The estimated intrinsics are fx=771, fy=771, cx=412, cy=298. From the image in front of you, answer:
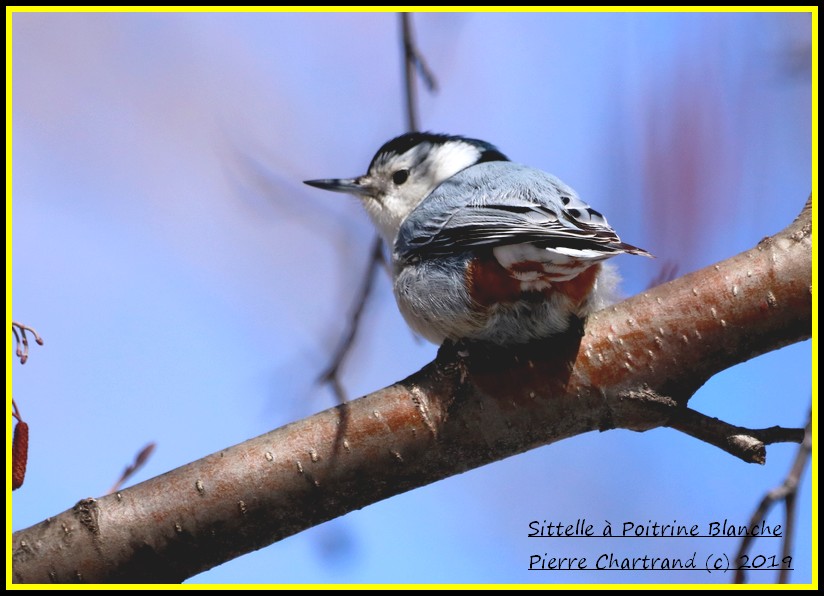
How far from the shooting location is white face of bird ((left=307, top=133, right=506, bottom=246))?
9.44ft

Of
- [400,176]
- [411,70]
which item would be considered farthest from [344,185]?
[411,70]

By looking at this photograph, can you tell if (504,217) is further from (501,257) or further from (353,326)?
(353,326)

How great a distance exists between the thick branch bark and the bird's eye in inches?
52.5

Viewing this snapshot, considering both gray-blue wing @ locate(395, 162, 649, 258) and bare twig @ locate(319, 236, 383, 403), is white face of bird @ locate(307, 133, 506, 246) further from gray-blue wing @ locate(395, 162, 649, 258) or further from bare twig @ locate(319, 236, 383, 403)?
bare twig @ locate(319, 236, 383, 403)

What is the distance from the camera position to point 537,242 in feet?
5.73

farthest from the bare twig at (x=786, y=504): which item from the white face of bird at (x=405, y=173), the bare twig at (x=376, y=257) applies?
the white face of bird at (x=405, y=173)

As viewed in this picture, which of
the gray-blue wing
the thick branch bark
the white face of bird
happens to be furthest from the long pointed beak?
the thick branch bark

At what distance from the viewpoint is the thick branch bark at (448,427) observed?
1536 millimetres

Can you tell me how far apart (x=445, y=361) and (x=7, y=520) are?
960 mm

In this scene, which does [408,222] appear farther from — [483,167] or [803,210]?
[803,210]

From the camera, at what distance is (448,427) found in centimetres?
162

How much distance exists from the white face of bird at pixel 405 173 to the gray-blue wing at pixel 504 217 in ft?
1.61

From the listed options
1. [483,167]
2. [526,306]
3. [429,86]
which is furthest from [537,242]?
[483,167]

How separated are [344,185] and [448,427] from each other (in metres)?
1.52
